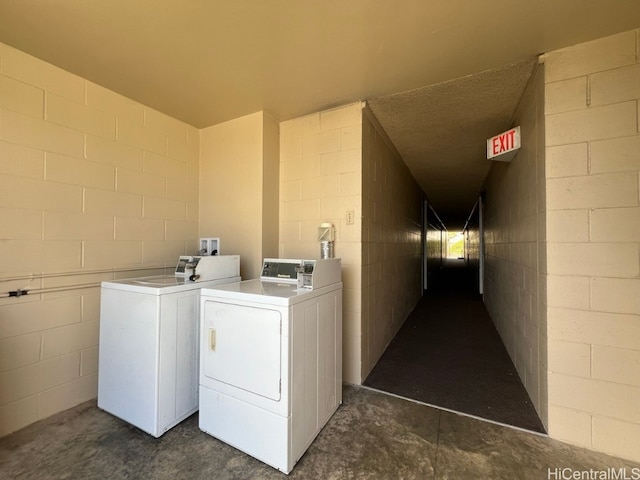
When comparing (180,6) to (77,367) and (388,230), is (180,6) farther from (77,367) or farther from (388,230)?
(388,230)

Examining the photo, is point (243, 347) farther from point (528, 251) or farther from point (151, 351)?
point (528, 251)

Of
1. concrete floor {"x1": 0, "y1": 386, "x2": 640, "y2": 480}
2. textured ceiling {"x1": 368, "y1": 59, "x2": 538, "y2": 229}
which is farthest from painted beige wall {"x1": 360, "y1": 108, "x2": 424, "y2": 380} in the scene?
concrete floor {"x1": 0, "y1": 386, "x2": 640, "y2": 480}

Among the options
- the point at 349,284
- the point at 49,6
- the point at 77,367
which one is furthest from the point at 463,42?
the point at 77,367

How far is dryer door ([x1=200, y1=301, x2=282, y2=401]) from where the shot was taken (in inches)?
60.0

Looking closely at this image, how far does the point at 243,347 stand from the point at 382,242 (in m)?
2.06

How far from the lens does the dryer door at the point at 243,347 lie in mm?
1523

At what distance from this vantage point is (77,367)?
6.87ft

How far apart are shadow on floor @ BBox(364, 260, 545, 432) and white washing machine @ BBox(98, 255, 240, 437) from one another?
5.15ft

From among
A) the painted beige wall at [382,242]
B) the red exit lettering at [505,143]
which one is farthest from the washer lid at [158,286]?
the red exit lettering at [505,143]

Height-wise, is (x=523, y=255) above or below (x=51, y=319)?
A: above

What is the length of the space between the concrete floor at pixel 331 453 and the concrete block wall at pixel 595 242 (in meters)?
0.26

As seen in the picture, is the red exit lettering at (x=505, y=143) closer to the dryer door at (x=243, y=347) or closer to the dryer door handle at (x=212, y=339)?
the dryer door at (x=243, y=347)

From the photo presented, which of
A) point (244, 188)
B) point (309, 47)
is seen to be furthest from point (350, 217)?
point (309, 47)

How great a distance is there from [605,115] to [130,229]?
3590mm
